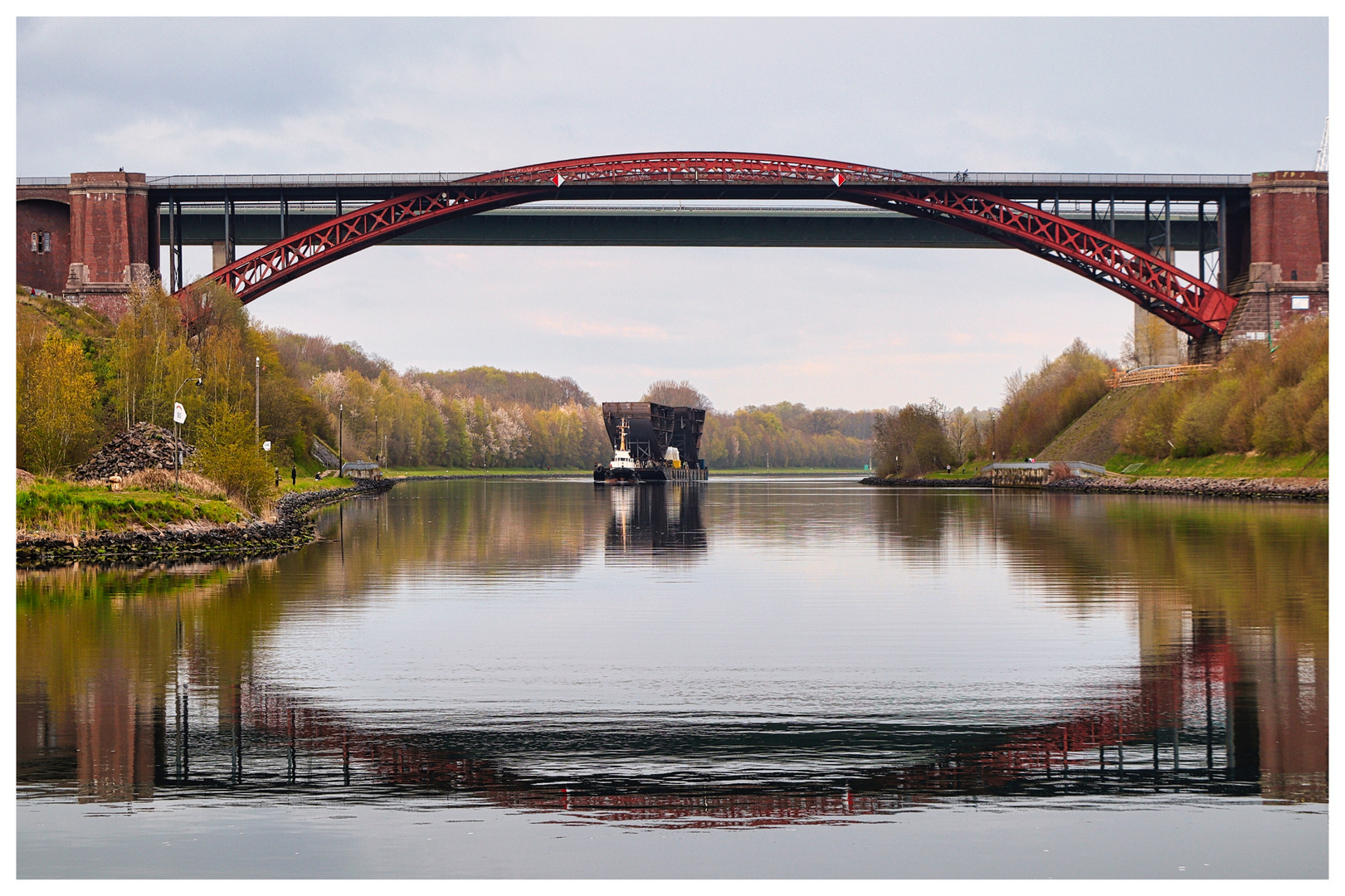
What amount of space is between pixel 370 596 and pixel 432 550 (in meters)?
11.3

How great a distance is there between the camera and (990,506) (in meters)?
62.2

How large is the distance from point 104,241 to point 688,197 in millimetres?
36498

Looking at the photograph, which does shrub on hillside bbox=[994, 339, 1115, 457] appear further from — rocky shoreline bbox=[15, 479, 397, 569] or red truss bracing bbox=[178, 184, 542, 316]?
rocky shoreline bbox=[15, 479, 397, 569]

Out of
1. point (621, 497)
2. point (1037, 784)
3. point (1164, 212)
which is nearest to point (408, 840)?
point (1037, 784)

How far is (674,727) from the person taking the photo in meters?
11.5

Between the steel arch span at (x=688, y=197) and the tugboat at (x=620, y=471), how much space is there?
3683 cm

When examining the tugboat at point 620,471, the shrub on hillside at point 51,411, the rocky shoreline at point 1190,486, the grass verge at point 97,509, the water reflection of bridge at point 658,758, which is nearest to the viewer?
the water reflection of bridge at point 658,758

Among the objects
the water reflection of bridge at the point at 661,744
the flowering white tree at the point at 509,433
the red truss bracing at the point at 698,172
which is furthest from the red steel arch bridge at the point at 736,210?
the flowering white tree at the point at 509,433

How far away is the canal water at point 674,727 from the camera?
27.8 feet

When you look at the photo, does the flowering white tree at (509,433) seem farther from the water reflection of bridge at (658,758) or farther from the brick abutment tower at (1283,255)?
the water reflection of bridge at (658,758)

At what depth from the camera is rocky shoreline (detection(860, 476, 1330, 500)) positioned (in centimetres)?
6756

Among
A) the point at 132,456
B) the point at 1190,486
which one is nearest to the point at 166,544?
the point at 132,456

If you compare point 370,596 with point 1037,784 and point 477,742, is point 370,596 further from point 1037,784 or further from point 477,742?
point 1037,784
